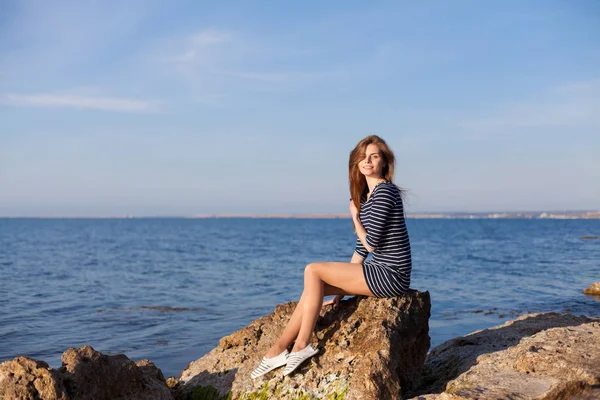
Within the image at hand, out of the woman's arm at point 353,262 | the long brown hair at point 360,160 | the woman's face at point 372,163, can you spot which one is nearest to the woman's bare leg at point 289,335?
the woman's arm at point 353,262

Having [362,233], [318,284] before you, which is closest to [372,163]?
[362,233]

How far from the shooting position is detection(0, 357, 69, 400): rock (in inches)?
180

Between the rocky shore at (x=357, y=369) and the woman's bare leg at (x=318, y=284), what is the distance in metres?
0.27

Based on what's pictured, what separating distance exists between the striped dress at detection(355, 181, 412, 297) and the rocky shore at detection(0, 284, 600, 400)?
23cm

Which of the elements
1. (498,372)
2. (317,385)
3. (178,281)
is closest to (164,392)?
(317,385)

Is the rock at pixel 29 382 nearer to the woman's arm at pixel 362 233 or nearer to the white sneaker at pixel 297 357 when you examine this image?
the white sneaker at pixel 297 357

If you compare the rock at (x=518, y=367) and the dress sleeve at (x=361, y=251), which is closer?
the rock at (x=518, y=367)

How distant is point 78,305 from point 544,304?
→ 12.8 m

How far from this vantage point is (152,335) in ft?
39.6

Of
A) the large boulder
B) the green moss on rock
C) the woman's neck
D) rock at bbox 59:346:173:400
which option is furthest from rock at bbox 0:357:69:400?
the woman's neck

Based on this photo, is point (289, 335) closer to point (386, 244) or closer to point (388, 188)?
point (386, 244)

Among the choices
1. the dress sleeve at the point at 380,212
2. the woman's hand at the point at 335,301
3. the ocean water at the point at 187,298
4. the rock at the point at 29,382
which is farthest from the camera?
the ocean water at the point at 187,298

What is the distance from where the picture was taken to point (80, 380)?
190 inches

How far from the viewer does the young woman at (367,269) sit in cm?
550
